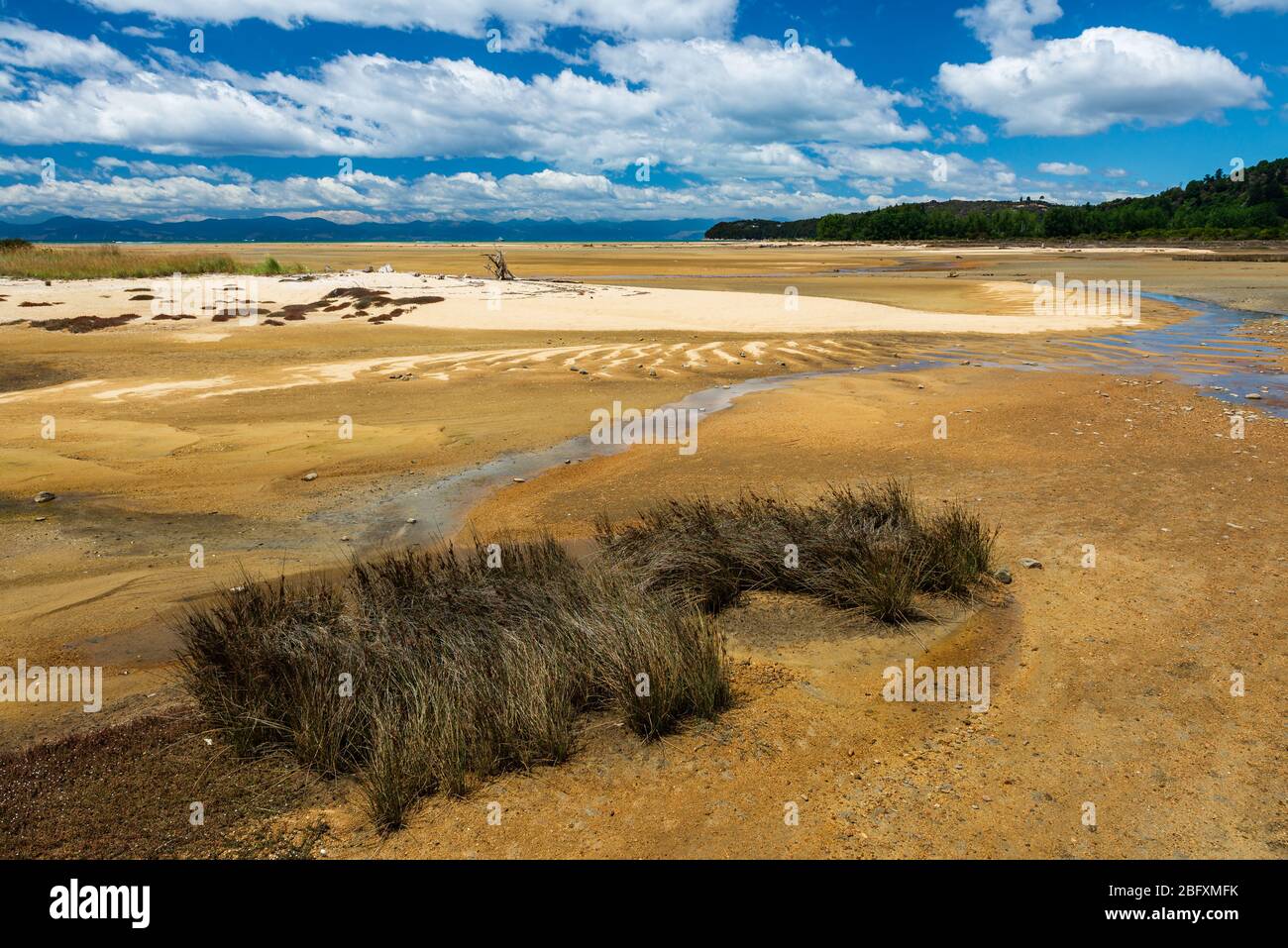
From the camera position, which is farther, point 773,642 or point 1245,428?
point 1245,428

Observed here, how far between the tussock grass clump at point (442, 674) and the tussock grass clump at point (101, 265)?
31332 mm

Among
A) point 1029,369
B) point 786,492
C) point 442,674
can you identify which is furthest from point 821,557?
point 1029,369

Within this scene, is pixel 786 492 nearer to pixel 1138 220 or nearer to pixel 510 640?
pixel 510 640

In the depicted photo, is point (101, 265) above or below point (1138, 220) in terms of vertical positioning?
below

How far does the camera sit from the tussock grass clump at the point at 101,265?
30.1 metres

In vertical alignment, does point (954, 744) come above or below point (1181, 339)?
below

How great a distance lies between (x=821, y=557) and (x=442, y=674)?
3399 mm

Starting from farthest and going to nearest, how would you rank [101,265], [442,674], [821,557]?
[101,265], [821,557], [442,674]

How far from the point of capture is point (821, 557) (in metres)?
6.68

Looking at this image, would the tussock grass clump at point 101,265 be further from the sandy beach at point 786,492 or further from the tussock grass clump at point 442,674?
the tussock grass clump at point 442,674
